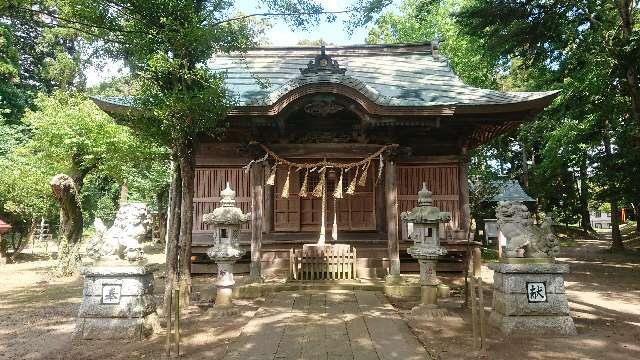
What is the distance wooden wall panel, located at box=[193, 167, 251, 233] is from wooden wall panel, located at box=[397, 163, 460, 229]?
A: 160 inches

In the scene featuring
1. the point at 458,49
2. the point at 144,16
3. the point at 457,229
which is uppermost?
the point at 458,49

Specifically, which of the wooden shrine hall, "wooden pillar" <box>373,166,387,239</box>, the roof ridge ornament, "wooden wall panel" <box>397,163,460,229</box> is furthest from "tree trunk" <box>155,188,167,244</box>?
the roof ridge ornament

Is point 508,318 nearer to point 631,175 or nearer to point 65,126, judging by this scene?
point 631,175

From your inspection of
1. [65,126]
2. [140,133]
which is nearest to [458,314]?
[140,133]

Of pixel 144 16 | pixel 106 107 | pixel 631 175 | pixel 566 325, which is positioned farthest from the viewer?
pixel 631 175

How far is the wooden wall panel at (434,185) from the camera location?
437 inches

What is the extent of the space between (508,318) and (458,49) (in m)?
20.5

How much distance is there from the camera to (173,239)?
7324 millimetres

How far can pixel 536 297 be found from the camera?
20.2 ft

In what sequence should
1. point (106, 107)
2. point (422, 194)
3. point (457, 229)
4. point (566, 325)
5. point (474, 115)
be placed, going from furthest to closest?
point (457, 229) < point (474, 115) < point (106, 107) < point (422, 194) < point (566, 325)

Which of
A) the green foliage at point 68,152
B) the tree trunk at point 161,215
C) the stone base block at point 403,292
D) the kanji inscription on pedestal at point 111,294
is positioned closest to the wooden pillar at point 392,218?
the stone base block at point 403,292

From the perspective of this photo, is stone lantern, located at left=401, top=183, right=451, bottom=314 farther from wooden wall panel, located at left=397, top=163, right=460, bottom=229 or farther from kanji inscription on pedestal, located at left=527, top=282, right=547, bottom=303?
wooden wall panel, located at left=397, top=163, right=460, bottom=229

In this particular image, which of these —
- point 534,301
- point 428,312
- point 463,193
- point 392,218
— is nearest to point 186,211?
point 428,312

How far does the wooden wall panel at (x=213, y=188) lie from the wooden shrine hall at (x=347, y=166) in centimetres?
3
